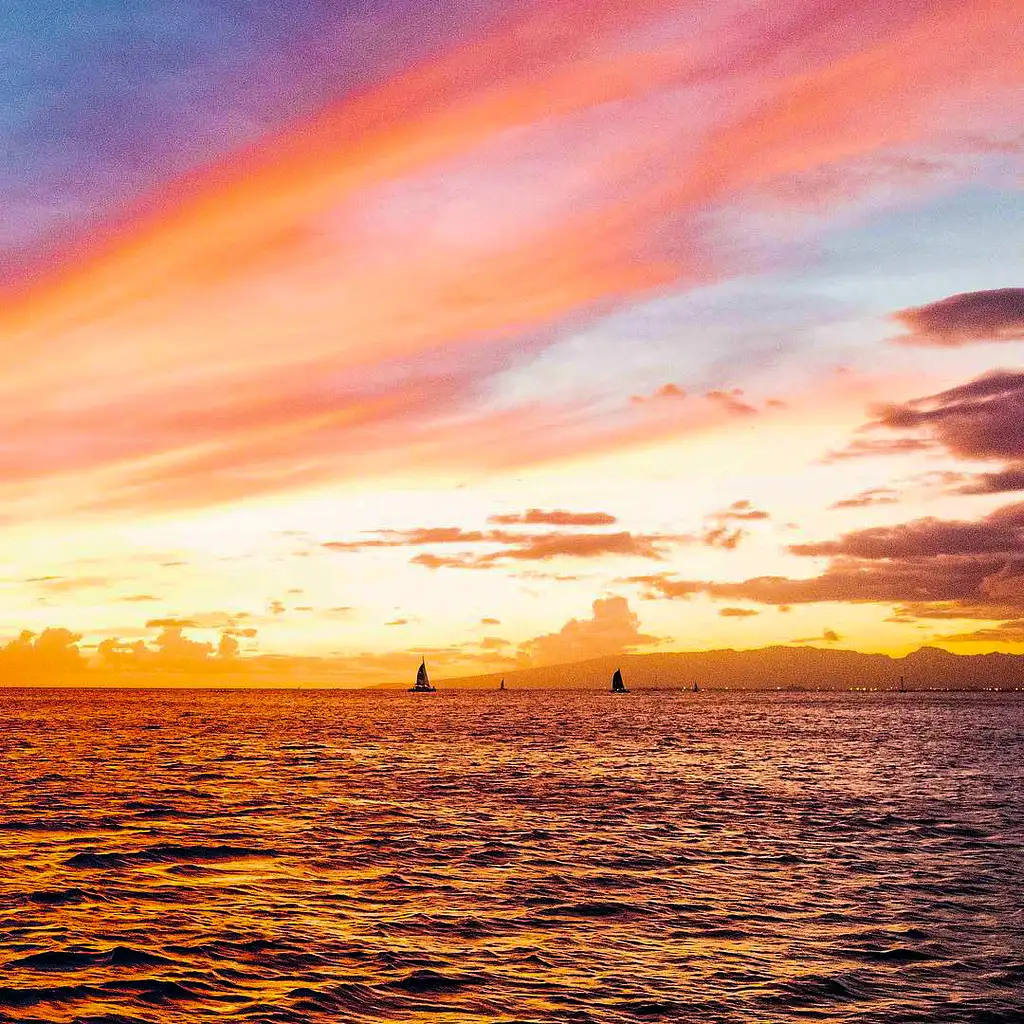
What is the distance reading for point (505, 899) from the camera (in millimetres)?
28844

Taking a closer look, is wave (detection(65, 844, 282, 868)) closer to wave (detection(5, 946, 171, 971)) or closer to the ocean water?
the ocean water

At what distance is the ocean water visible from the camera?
795 inches

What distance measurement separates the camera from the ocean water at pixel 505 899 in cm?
2019

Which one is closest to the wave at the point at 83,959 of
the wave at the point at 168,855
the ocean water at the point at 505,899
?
the ocean water at the point at 505,899

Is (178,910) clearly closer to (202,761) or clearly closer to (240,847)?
(240,847)

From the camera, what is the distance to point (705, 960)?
901 inches

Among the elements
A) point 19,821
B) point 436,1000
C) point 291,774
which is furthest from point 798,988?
point 291,774

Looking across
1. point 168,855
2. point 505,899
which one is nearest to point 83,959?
point 505,899

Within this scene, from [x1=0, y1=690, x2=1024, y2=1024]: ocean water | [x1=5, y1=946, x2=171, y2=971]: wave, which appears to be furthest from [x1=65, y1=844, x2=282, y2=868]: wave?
[x1=5, y1=946, x2=171, y2=971]: wave

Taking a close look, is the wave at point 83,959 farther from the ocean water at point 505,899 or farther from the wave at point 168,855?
the wave at point 168,855

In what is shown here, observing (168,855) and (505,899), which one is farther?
(168,855)

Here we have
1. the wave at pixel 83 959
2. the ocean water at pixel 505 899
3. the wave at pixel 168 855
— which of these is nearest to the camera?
the ocean water at pixel 505 899

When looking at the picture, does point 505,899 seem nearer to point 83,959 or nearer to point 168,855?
point 83,959

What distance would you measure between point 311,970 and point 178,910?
7.17 meters
